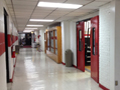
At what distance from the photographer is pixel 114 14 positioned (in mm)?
3512

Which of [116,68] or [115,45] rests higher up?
[115,45]

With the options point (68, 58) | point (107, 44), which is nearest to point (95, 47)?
point (107, 44)

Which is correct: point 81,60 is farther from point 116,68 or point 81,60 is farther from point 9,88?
point 9,88

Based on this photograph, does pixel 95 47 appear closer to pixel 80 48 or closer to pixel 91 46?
pixel 91 46

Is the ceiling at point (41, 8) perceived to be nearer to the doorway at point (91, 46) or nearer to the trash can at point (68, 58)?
the doorway at point (91, 46)

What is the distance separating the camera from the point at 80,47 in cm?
666

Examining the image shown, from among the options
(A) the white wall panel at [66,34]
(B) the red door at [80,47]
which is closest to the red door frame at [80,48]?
(B) the red door at [80,47]

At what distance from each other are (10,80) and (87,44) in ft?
14.8

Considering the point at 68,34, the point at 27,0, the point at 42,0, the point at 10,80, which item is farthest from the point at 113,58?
the point at 68,34

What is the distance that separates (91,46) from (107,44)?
1.39 m

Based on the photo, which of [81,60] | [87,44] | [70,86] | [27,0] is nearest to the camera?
[27,0]

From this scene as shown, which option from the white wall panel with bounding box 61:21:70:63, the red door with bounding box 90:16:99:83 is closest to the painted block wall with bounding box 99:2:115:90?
the red door with bounding box 90:16:99:83

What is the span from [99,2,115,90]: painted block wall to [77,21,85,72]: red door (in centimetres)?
206

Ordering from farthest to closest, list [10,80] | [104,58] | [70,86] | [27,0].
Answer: [10,80], [70,86], [104,58], [27,0]
